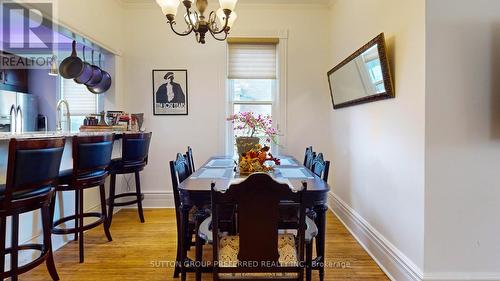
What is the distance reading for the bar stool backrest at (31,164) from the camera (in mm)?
1573

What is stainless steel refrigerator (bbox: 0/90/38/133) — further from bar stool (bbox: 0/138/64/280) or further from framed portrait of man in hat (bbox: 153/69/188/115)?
bar stool (bbox: 0/138/64/280)

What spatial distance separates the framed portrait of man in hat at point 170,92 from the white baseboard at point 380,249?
2.50 metres

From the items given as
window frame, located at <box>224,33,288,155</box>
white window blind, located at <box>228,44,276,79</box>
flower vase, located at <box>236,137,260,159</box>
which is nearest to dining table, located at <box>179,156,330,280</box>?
flower vase, located at <box>236,137,260,159</box>

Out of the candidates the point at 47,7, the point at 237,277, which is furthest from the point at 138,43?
the point at 237,277

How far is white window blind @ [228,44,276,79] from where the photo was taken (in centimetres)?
385

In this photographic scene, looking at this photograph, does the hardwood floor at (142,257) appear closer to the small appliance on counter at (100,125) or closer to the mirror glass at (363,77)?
the small appliance on counter at (100,125)

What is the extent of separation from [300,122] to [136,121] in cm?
223

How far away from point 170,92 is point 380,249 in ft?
10.2

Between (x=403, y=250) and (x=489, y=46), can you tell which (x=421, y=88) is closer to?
(x=489, y=46)

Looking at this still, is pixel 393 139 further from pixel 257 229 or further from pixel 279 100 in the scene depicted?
pixel 279 100

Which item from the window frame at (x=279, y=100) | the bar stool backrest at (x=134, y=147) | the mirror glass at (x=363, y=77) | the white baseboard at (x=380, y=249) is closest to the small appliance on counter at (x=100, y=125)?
the bar stool backrest at (x=134, y=147)

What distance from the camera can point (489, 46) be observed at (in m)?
1.68

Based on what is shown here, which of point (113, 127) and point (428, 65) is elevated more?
point (428, 65)

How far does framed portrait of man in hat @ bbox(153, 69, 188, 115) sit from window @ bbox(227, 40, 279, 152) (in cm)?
64
